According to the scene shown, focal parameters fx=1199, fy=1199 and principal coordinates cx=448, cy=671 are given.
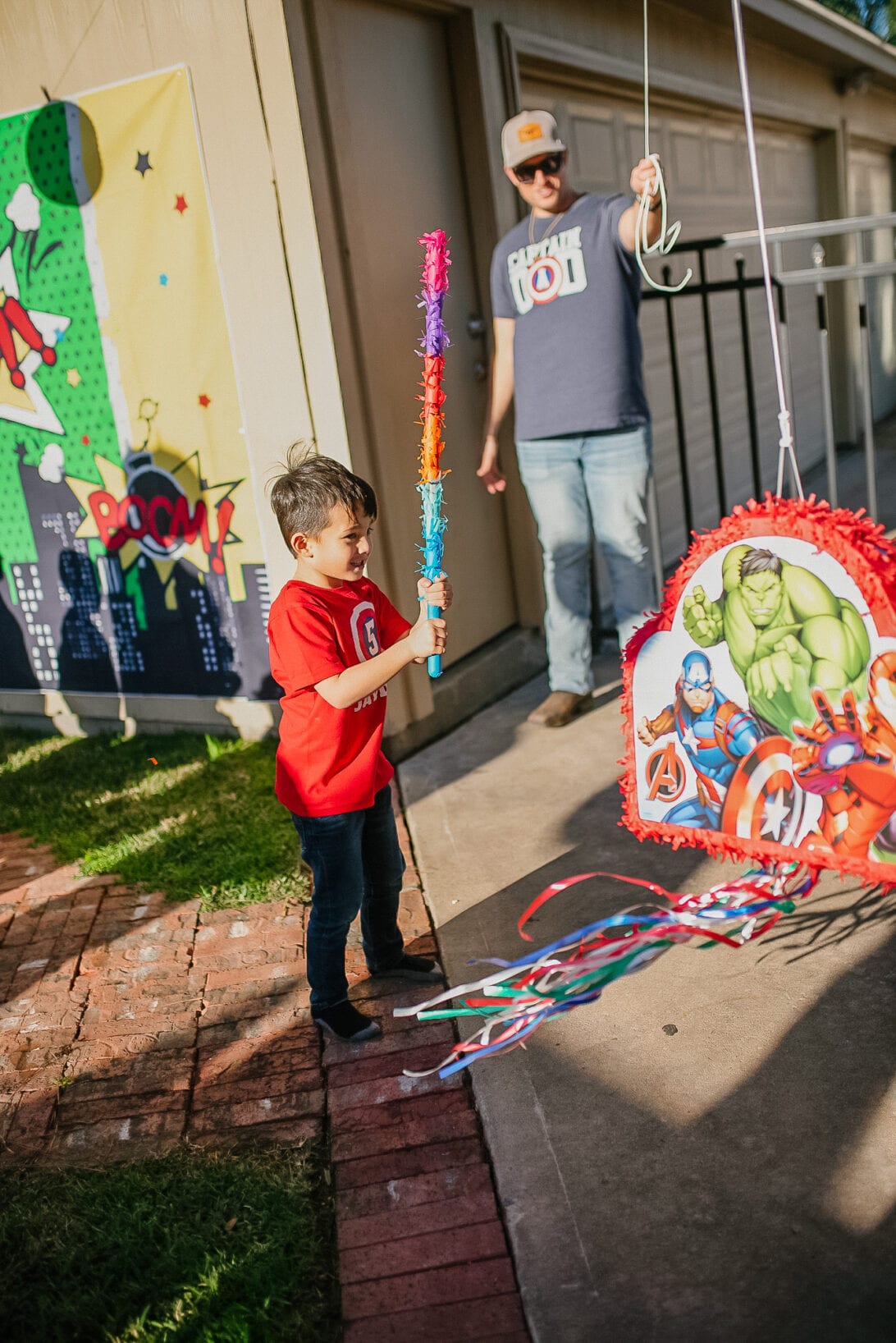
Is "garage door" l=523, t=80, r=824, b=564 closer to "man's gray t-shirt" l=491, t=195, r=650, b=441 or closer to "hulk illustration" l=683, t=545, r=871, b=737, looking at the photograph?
"man's gray t-shirt" l=491, t=195, r=650, b=441

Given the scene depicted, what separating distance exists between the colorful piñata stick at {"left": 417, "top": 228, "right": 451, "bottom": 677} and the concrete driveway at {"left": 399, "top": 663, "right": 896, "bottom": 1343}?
1059 millimetres

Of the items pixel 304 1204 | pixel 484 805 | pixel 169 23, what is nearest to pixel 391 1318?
pixel 304 1204

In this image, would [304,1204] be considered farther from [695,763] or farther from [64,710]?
[64,710]

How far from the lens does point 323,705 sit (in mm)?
2693

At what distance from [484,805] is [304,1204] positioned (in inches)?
75.6

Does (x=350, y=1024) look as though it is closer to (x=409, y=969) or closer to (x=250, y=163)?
(x=409, y=969)

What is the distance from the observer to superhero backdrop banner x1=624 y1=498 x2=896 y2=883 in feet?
7.23

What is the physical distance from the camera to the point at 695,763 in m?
2.52

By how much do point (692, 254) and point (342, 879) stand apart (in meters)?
6.61

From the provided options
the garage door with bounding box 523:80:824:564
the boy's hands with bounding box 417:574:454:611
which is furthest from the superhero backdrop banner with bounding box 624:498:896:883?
the garage door with bounding box 523:80:824:564

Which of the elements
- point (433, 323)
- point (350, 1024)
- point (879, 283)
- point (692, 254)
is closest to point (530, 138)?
point (433, 323)

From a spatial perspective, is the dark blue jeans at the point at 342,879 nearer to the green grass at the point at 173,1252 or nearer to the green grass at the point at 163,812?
the green grass at the point at 173,1252

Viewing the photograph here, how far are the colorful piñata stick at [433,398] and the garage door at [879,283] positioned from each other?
37.1 ft

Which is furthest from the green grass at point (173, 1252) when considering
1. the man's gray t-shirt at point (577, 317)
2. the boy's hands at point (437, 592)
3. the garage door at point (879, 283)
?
the garage door at point (879, 283)
